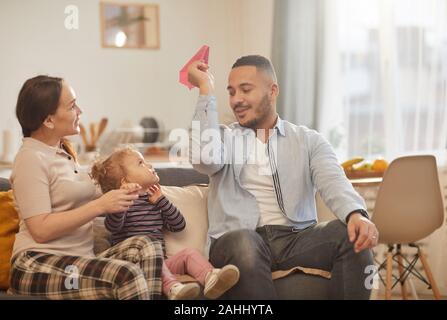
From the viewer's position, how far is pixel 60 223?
1.93 metres

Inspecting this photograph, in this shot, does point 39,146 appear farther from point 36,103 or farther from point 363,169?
point 363,169

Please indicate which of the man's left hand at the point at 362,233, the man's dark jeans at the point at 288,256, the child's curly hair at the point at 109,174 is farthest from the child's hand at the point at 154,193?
the man's left hand at the point at 362,233

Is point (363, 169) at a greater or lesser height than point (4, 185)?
lesser

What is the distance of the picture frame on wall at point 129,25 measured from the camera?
4.55 metres

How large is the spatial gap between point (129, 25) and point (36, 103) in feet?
8.80

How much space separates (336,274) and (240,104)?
2.12 feet

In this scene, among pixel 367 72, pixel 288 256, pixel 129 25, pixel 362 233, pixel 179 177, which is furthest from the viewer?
pixel 129 25

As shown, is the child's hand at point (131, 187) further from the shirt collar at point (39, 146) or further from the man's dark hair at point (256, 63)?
the man's dark hair at point (256, 63)

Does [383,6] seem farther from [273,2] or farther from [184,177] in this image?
[184,177]

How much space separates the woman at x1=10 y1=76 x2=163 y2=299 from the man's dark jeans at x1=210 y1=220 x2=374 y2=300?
216 millimetres

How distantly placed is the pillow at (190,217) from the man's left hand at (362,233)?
0.58 m

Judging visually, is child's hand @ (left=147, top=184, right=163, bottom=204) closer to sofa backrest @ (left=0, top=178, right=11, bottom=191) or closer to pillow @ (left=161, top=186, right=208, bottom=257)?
pillow @ (left=161, top=186, right=208, bottom=257)

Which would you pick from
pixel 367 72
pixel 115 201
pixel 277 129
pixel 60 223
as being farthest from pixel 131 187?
pixel 367 72
